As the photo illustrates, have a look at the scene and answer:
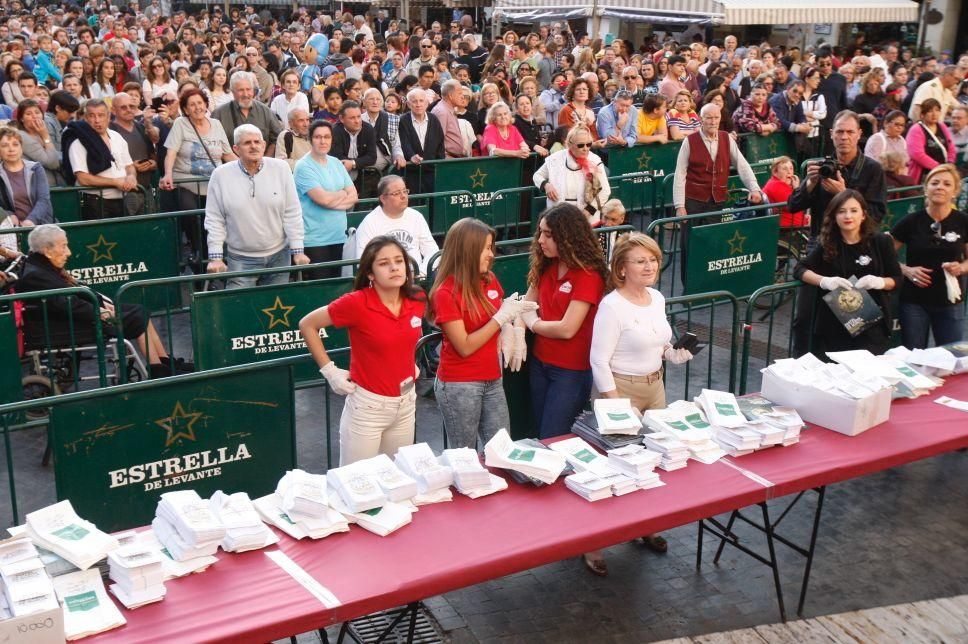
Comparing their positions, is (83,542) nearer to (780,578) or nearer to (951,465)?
(780,578)

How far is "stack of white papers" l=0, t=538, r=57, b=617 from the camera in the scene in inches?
145

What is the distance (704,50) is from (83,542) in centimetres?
1833

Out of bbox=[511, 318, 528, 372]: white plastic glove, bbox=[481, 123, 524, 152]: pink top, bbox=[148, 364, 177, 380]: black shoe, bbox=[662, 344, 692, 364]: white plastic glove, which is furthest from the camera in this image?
bbox=[481, 123, 524, 152]: pink top

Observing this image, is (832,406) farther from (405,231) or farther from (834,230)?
(405,231)

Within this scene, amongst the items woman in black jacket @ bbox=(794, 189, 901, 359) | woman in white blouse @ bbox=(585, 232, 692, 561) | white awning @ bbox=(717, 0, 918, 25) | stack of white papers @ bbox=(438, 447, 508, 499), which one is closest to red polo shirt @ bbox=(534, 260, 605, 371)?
woman in white blouse @ bbox=(585, 232, 692, 561)

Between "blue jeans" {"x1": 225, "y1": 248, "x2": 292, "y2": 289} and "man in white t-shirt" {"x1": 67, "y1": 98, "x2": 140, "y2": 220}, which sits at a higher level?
"man in white t-shirt" {"x1": 67, "y1": 98, "x2": 140, "y2": 220}

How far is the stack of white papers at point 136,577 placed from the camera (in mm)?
3943

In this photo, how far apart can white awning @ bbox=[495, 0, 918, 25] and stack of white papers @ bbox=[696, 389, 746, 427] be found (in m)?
19.4

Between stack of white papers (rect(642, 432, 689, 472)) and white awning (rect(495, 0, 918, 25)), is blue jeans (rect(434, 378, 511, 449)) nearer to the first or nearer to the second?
stack of white papers (rect(642, 432, 689, 472))

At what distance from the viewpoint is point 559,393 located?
6227mm

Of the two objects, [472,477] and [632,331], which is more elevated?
[632,331]

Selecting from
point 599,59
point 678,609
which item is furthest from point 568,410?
point 599,59

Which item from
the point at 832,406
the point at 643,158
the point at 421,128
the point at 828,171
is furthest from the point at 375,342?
the point at 643,158

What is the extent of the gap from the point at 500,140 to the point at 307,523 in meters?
8.58
